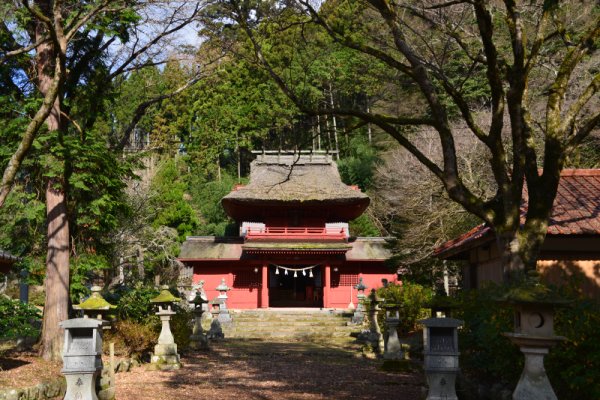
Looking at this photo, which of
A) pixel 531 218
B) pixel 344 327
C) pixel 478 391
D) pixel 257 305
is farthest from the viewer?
pixel 257 305

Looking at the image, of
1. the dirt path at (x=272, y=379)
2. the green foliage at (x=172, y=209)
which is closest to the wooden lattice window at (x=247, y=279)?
the green foliage at (x=172, y=209)

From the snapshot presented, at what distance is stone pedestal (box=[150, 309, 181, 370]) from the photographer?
13.7 metres

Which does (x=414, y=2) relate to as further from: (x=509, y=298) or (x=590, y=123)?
(x=509, y=298)

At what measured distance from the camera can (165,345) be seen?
13914 millimetres

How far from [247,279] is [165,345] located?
634 inches

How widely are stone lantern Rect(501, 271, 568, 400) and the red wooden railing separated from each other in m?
23.5

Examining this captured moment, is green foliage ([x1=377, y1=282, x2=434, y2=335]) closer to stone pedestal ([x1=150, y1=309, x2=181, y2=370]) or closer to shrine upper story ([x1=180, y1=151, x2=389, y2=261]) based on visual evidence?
stone pedestal ([x1=150, y1=309, x2=181, y2=370])

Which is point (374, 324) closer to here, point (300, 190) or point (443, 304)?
point (443, 304)

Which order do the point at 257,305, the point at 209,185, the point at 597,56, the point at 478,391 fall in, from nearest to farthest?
the point at 478,391 → the point at 597,56 → the point at 257,305 → the point at 209,185

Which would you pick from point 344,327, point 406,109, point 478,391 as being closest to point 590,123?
point 478,391

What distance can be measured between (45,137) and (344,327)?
45.9 ft

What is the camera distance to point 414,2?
34.3 ft

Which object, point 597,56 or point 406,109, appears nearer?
point 597,56

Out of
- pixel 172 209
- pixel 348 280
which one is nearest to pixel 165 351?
pixel 348 280
